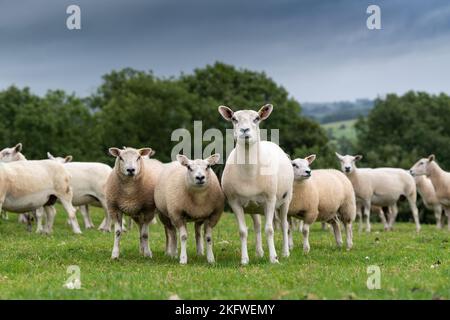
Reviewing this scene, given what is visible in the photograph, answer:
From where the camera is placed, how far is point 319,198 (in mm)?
16406

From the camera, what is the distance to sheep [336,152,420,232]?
24.8 metres

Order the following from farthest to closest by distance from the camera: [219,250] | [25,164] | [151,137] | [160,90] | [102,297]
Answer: [160,90] < [151,137] < [25,164] < [219,250] < [102,297]

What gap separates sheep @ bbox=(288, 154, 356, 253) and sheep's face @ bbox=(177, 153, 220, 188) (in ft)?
8.58

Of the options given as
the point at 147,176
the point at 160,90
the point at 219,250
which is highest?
the point at 160,90

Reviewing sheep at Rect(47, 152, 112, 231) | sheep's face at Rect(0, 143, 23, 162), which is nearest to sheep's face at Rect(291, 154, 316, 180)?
sheep at Rect(47, 152, 112, 231)

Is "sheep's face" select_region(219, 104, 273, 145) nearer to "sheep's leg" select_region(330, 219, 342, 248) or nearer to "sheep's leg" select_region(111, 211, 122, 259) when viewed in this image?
"sheep's leg" select_region(111, 211, 122, 259)

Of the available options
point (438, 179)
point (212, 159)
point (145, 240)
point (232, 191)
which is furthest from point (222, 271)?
point (438, 179)

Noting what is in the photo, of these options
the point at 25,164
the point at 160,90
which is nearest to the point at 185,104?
the point at 160,90

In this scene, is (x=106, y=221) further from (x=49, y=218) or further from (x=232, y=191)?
(x=232, y=191)

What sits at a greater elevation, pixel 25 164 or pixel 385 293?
pixel 25 164
